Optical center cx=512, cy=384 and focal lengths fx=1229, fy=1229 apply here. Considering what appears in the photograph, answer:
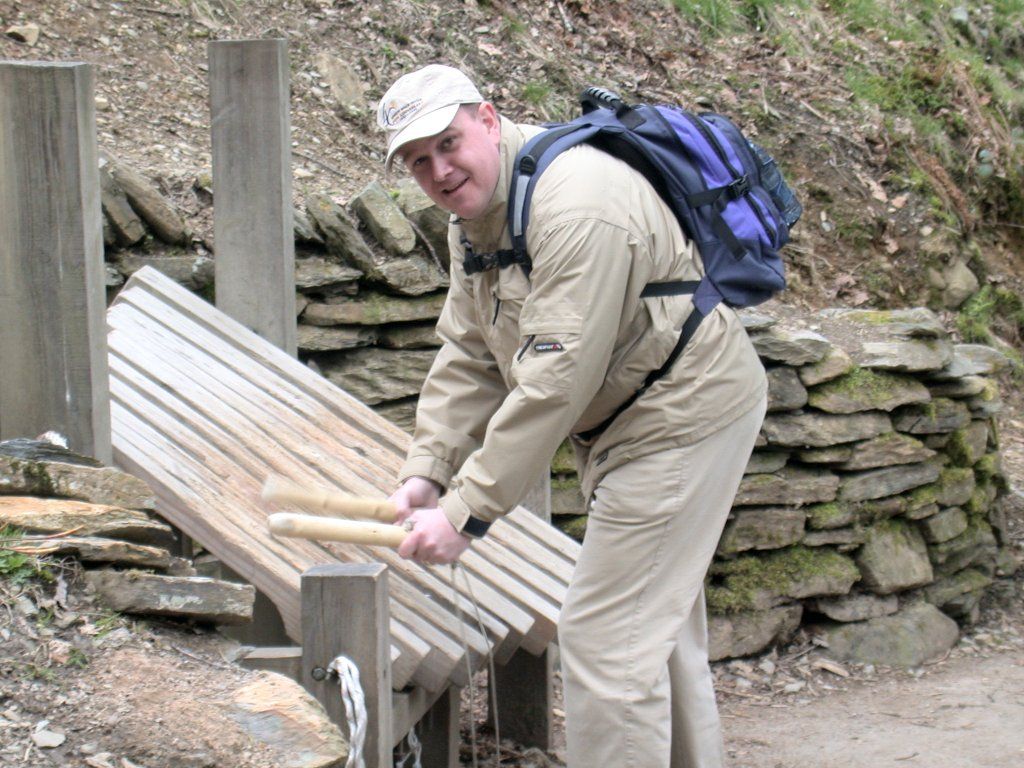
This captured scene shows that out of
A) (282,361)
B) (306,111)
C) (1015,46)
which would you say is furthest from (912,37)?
(282,361)

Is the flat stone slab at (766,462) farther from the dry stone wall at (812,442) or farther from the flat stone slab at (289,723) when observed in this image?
the flat stone slab at (289,723)

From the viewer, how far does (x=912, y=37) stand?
34.2ft

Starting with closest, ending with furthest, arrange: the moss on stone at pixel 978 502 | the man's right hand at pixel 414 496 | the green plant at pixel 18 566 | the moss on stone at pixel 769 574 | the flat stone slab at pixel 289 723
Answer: the flat stone slab at pixel 289 723, the green plant at pixel 18 566, the man's right hand at pixel 414 496, the moss on stone at pixel 769 574, the moss on stone at pixel 978 502

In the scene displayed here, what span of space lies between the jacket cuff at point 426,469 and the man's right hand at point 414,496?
0.04 ft

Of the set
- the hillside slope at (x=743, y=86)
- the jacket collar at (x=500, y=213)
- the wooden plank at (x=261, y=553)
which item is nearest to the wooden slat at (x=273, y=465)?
the wooden plank at (x=261, y=553)

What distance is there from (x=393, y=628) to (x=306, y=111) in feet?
15.0

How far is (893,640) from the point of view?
6094 millimetres

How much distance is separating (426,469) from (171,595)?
822 mm

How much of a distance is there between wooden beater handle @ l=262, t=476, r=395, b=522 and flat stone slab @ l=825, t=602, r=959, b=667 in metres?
3.68

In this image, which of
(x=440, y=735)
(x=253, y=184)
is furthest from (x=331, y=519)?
(x=253, y=184)

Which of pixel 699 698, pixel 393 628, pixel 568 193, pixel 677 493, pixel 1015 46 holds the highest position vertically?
pixel 1015 46

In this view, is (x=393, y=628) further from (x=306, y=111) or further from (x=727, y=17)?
(x=727, y=17)

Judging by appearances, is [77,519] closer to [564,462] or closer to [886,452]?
[564,462]

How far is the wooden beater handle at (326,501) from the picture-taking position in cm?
302
